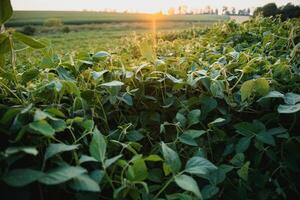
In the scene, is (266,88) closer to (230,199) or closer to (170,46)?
(230,199)

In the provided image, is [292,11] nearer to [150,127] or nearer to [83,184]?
[150,127]

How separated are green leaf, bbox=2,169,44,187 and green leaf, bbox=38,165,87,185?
0.01m

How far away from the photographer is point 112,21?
5631 cm

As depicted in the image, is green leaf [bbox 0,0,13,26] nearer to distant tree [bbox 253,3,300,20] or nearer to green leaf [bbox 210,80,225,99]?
green leaf [bbox 210,80,225,99]

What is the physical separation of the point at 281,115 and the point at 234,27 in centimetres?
225

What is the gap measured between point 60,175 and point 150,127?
634 millimetres

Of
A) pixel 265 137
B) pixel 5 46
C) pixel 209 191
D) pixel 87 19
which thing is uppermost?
pixel 5 46

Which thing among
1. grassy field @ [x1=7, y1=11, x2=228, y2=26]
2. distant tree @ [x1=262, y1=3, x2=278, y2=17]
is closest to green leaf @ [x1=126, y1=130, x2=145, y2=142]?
distant tree @ [x1=262, y1=3, x2=278, y2=17]

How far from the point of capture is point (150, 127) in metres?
1.25

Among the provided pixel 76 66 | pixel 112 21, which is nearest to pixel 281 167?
pixel 76 66

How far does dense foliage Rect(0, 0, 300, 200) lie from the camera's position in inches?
30.5

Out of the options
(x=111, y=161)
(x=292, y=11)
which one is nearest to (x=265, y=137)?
(x=111, y=161)

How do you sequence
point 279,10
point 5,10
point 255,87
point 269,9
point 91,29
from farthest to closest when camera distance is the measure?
point 91,29, point 269,9, point 279,10, point 255,87, point 5,10

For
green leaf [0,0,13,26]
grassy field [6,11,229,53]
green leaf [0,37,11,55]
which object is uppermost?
green leaf [0,0,13,26]
